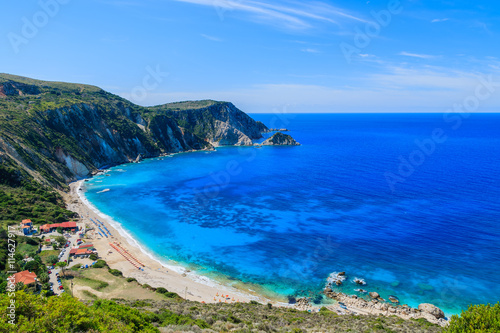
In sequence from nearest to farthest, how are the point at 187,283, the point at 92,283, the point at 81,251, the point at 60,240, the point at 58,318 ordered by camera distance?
the point at 58,318, the point at 92,283, the point at 187,283, the point at 81,251, the point at 60,240

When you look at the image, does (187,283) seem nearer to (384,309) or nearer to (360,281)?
(360,281)

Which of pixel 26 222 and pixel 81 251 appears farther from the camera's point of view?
pixel 26 222

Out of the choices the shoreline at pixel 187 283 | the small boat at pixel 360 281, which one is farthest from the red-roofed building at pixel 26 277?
the small boat at pixel 360 281

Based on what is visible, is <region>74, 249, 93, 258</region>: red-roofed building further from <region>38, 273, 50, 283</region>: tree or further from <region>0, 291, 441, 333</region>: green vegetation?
<region>0, 291, 441, 333</region>: green vegetation

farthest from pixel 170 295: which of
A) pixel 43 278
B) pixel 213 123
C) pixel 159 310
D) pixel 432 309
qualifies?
pixel 213 123

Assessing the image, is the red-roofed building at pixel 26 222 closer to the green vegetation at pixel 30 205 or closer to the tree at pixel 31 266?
the green vegetation at pixel 30 205

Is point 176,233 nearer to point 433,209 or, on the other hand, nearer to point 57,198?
point 57,198
